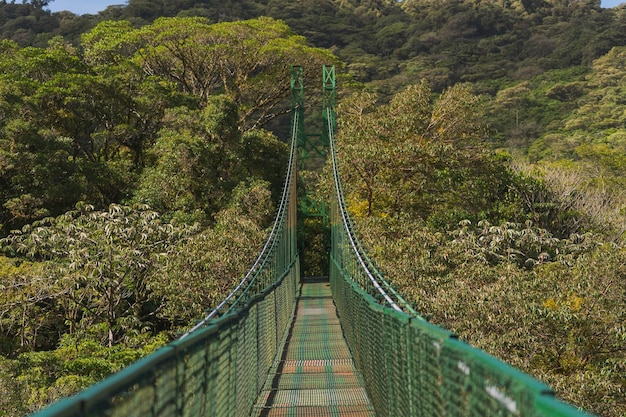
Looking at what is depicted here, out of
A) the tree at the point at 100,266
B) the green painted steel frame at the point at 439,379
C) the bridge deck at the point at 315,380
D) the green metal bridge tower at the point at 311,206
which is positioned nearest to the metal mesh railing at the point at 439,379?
the green painted steel frame at the point at 439,379

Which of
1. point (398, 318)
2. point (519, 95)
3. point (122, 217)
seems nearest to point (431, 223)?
point (122, 217)

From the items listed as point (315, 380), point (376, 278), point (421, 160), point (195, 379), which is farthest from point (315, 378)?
point (421, 160)

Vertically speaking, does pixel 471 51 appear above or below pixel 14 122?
above

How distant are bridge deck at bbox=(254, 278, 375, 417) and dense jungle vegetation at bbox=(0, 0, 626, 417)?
4.05 ft

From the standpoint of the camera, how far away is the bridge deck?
4395 millimetres

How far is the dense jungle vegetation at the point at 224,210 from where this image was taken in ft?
28.9

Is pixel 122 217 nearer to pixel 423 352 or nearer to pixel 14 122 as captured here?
pixel 14 122

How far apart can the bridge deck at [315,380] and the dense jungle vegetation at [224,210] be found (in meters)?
1.23

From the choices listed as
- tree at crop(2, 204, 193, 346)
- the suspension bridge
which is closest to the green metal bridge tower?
tree at crop(2, 204, 193, 346)

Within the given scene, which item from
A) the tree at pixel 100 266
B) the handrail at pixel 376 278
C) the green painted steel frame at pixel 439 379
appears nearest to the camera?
the green painted steel frame at pixel 439 379

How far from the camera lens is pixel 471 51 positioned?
62.8 metres

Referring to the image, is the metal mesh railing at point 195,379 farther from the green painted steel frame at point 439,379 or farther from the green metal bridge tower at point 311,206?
the green metal bridge tower at point 311,206

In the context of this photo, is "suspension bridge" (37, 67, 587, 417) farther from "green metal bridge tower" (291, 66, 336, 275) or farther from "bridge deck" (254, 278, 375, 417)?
"green metal bridge tower" (291, 66, 336, 275)

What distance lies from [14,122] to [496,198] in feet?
40.2
